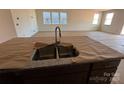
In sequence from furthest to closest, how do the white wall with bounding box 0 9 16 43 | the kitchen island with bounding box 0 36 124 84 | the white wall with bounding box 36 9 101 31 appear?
1. the white wall with bounding box 36 9 101 31
2. the white wall with bounding box 0 9 16 43
3. the kitchen island with bounding box 0 36 124 84

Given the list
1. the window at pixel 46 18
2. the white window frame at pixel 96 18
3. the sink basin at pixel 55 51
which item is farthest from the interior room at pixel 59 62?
the white window frame at pixel 96 18

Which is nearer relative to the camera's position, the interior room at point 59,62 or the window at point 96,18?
the interior room at point 59,62

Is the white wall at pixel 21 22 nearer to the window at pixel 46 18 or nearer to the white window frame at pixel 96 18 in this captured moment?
the window at pixel 46 18

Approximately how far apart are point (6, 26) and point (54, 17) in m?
6.02

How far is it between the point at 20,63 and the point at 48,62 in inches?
10.3

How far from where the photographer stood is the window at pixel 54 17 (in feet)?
28.0

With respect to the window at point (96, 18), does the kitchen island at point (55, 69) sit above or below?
below

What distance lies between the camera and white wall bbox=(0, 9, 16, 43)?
2920mm

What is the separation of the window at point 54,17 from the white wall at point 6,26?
549 cm

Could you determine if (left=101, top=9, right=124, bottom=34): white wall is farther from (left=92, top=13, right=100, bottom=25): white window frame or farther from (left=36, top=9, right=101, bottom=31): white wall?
(left=36, top=9, right=101, bottom=31): white wall

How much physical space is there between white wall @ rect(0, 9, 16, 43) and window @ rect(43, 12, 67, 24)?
18.0ft

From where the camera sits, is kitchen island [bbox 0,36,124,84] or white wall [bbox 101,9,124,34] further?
white wall [bbox 101,9,124,34]

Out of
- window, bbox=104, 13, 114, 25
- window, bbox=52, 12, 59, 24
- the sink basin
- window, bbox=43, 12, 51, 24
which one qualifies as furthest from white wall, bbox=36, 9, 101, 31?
the sink basin
